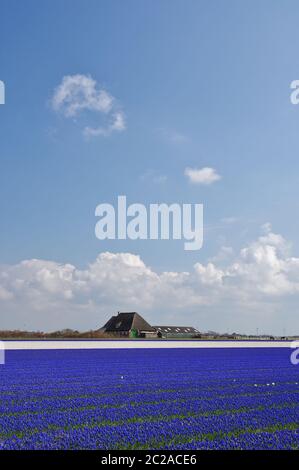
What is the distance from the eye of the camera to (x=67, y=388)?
20.0m

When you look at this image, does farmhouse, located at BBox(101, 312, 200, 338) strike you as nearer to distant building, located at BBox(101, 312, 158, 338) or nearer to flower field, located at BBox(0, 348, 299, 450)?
distant building, located at BBox(101, 312, 158, 338)

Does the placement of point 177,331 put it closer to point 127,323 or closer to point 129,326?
point 127,323

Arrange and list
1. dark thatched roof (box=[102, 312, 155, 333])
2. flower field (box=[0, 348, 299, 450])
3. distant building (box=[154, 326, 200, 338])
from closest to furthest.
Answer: flower field (box=[0, 348, 299, 450]) → dark thatched roof (box=[102, 312, 155, 333]) → distant building (box=[154, 326, 200, 338])

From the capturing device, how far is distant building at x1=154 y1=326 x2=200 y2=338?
101444 millimetres

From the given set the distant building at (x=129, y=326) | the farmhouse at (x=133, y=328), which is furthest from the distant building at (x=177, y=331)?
the distant building at (x=129, y=326)

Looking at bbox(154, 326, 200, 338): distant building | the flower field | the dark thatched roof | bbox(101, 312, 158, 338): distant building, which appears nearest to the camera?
the flower field

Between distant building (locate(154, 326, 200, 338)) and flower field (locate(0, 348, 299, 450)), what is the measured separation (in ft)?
246

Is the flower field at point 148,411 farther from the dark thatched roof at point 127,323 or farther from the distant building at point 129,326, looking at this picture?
the dark thatched roof at point 127,323

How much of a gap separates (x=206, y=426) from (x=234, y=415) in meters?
2.03

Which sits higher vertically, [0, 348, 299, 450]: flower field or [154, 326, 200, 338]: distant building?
[0, 348, 299, 450]: flower field

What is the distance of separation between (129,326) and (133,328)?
1335 millimetres

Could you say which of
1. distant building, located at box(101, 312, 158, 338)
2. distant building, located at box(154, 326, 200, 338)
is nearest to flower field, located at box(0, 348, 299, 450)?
distant building, located at box(101, 312, 158, 338)
